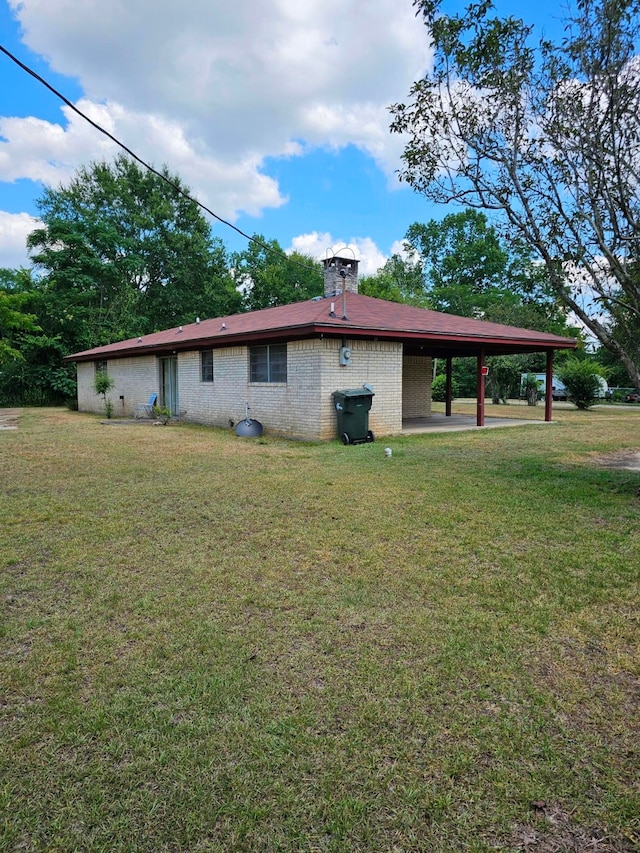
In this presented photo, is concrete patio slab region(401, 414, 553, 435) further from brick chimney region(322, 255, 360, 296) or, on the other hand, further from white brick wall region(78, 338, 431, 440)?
brick chimney region(322, 255, 360, 296)

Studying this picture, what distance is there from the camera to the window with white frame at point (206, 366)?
13.9 m

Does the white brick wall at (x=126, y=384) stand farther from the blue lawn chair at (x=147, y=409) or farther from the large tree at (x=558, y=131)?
the large tree at (x=558, y=131)

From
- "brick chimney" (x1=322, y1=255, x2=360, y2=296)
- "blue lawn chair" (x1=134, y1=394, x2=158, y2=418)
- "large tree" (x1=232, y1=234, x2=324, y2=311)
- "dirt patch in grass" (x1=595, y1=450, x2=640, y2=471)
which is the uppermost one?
"large tree" (x1=232, y1=234, x2=324, y2=311)

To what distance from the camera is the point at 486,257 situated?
42844 mm

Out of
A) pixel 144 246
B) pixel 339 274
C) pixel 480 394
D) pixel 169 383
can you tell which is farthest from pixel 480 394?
pixel 144 246

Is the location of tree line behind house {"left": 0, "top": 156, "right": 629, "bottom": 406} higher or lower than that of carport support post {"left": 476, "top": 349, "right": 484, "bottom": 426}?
higher

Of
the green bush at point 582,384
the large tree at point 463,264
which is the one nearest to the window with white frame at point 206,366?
the green bush at point 582,384

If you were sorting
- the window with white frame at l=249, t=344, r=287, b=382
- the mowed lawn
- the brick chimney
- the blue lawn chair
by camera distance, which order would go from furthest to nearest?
the blue lawn chair → the brick chimney → the window with white frame at l=249, t=344, r=287, b=382 → the mowed lawn

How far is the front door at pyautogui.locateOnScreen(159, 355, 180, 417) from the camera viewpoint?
16.1m

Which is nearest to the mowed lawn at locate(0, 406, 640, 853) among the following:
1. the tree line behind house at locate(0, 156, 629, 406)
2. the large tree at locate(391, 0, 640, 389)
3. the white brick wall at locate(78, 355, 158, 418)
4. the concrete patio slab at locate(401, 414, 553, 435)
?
the large tree at locate(391, 0, 640, 389)

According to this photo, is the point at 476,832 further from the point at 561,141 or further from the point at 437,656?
the point at 561,141

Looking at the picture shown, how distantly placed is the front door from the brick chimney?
5426mm

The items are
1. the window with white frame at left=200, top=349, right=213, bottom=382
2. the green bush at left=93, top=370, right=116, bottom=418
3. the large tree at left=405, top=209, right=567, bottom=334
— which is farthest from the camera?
the large tree at left=405, top=209, right=567, bottom=334

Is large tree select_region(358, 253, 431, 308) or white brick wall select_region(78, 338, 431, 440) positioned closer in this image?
white brick wall select_region(78, 338, 431, 440)
